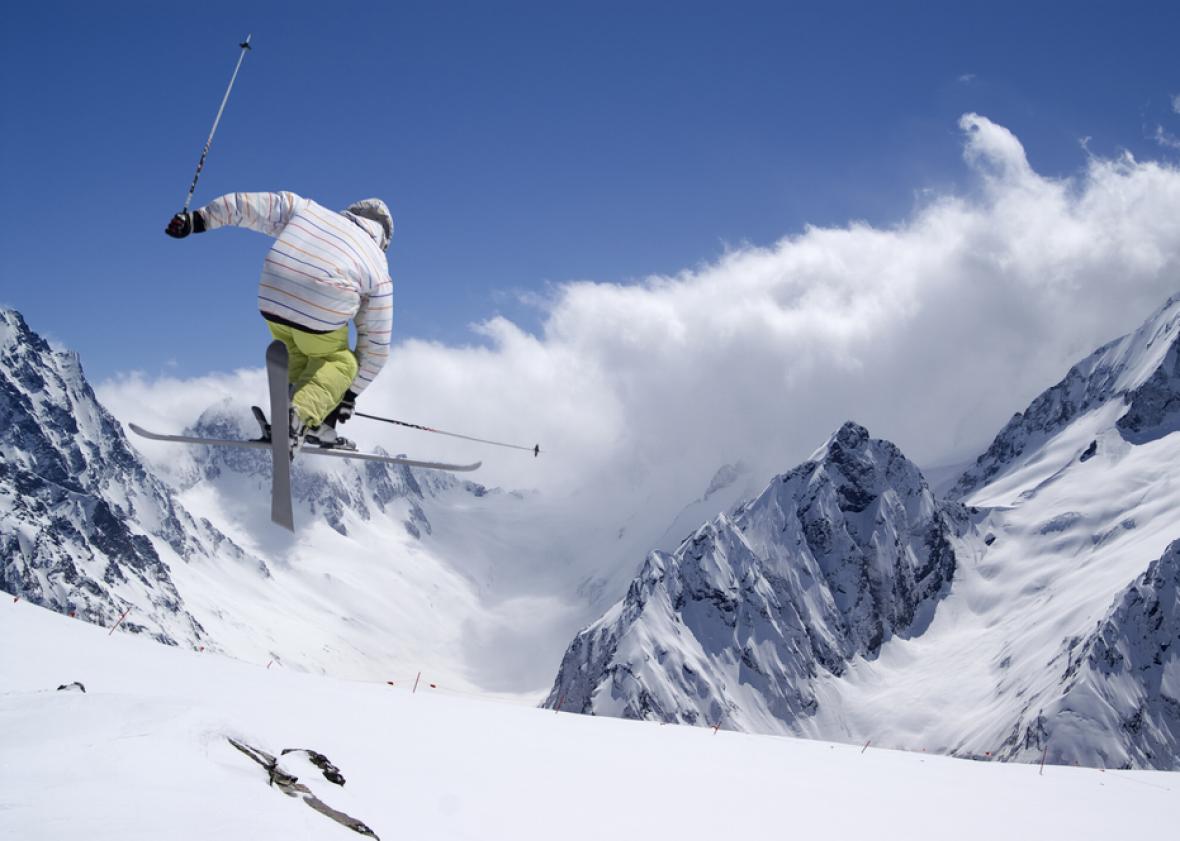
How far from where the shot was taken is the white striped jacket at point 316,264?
838 cm

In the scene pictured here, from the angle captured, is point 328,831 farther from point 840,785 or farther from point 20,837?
point 840,785

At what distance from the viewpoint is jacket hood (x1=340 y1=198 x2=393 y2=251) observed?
9289 millimetres

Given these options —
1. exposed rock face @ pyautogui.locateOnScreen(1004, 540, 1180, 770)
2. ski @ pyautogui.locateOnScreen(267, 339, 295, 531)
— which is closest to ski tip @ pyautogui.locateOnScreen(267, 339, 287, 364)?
ski @ pyautogui.locateOnScreen(267, 339, 295, 531)

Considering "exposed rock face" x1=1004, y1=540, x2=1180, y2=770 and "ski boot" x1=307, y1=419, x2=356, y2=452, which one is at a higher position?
"exposed rock face" x1=1004, y1=540, x2=1180, y2=770

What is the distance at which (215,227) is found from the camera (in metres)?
8.81

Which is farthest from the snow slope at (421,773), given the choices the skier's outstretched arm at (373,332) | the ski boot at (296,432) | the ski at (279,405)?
the skier's outstretched arm at (373,332)

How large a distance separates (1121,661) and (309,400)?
222479 mm

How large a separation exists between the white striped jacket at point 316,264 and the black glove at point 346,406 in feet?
1.69

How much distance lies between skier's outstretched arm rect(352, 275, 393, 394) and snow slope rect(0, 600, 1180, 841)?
373cm

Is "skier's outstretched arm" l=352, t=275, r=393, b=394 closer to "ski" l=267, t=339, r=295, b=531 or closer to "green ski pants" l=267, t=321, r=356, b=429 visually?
"green ski pants" l=267, t=321, r=356, b=429

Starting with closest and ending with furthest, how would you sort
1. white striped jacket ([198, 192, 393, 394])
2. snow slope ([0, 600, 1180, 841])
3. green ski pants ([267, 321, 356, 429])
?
snow slope ([0, 600, 1180, 841]) < white striped jacket ([198, 192, 393, 394]) < green ski pants ([267, 321, 356, 429])

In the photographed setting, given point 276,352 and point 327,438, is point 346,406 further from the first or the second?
point 276,352

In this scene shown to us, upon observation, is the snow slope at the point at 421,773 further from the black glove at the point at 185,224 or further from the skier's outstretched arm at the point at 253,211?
the skier's outstretched arm at the point at 253,211

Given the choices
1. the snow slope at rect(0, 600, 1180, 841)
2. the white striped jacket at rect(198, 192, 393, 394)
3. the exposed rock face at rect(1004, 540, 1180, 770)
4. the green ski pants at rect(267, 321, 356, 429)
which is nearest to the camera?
the snow slope at rect(0, 600, 1180, 841)
